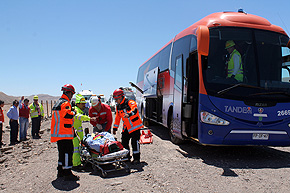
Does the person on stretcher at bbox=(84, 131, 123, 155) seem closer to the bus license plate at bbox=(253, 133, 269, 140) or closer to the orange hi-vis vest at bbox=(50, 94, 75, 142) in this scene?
the orange hi-vis vest at bbox=(50, 94, 75, 142)

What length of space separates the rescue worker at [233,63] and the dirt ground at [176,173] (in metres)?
2.16

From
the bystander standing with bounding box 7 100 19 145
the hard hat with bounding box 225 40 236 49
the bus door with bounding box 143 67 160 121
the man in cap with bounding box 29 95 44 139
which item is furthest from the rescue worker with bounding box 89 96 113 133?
the man in cap with bounding box 29 95 44 139

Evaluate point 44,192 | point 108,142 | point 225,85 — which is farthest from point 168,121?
point 44,192

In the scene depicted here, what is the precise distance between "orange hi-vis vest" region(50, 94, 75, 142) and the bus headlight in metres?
3.08

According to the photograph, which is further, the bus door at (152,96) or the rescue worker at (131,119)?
the bus door at (152,96)

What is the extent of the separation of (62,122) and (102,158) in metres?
1.09

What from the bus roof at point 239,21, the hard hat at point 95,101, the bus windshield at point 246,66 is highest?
the bus roof at point 239,21

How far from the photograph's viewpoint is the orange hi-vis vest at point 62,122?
209 inches

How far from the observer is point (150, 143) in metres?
9.30

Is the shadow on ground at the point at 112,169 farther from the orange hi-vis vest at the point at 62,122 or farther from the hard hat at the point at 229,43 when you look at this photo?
the hard hat at the point at 229,43

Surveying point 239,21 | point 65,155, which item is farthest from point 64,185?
point 239,21

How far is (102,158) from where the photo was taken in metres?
5.39

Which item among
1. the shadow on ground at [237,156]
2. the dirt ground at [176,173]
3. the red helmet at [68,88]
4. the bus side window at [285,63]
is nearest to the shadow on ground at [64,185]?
the dirt ground at [176,173]

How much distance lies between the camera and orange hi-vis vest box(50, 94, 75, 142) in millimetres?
5301
